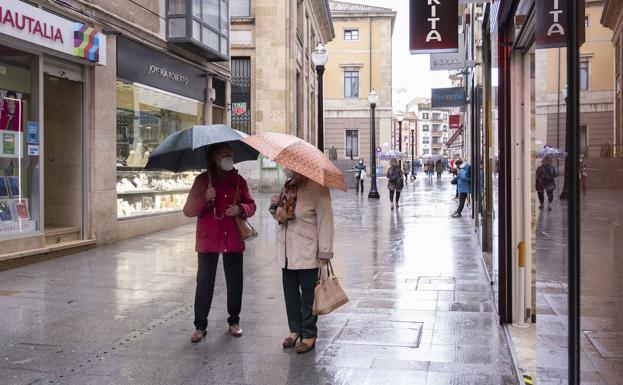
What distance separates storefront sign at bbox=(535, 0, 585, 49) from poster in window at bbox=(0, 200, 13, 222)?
28.8 ft

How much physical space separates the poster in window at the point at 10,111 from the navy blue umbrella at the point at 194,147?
16.2 ft

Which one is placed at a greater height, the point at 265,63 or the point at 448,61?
the point at 265,63

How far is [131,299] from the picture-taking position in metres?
7.41

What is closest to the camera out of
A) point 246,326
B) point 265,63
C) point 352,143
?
point 246,326

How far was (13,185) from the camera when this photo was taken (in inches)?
399

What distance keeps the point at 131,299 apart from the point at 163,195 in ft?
26.2

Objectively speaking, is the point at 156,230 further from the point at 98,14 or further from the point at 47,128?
the point at 98,14

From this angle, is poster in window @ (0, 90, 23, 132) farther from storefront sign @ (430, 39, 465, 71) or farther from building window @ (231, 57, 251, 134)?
building window @ (231, 57, 251, 134)

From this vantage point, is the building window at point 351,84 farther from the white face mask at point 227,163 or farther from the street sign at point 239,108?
the white face mask at point 227,163

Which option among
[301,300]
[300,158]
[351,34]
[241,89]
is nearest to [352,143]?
[351,34]

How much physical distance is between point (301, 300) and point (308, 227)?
2.39 feet

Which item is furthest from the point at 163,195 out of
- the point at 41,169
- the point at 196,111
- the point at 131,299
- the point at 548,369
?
the point at 548,369

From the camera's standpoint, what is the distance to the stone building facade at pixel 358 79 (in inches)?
2263

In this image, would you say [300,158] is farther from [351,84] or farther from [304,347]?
[351,84]
